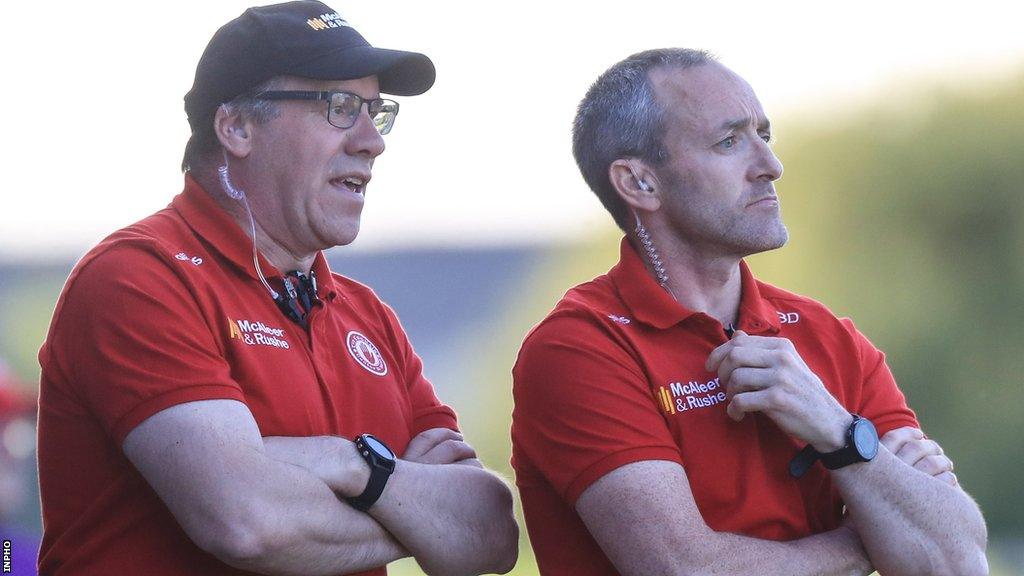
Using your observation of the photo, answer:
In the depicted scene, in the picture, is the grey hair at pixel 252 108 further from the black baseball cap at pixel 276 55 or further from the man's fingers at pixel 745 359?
the man's fingers at pixel 745 359

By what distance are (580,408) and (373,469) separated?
518 mm

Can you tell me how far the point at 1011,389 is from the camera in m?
15.7

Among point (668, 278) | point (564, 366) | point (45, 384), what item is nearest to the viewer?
point (45, 384)

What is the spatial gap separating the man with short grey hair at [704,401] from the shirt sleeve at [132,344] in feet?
2.81

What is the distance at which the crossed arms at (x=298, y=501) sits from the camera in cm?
281

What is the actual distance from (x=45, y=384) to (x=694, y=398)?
154cm

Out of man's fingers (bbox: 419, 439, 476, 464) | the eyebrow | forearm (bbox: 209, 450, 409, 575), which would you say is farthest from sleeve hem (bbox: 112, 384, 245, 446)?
the eyebrow

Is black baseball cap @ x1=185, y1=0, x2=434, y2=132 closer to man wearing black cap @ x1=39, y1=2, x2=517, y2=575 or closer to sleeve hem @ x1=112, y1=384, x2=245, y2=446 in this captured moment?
man wearing black cap @ x1=39, y1=2, x2=517, y2=575

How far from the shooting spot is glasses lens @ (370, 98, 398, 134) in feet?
11.7

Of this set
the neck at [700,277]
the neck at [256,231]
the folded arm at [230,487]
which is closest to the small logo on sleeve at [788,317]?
the neck at [700,277]

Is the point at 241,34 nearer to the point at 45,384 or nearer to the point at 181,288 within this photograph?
the point at 181,288

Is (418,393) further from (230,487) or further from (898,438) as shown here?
(898,438)

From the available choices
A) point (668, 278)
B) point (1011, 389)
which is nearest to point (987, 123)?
point (1011, 389)

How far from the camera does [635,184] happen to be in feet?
12.1
